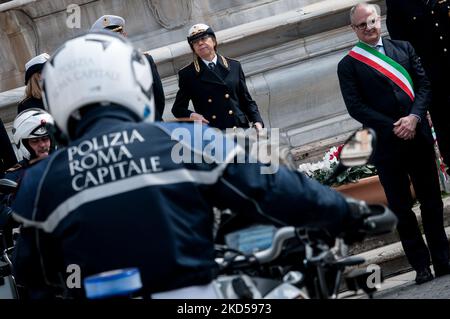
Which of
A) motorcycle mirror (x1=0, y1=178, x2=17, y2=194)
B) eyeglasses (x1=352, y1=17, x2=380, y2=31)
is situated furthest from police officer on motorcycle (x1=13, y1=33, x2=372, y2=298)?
eyeglasses (x1=352, y1=17, x2=380, y2=31)

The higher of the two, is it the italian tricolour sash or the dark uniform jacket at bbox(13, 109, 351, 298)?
the dark uniform jacket at bbox(13, 109, 351, 298)

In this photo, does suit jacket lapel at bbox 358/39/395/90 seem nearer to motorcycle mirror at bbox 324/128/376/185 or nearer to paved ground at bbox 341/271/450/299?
paved ground at bbox 341/271/450/299

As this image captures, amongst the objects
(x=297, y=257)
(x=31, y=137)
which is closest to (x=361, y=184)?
(x=31, y=137)

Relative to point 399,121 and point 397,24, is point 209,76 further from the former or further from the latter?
point 399,121

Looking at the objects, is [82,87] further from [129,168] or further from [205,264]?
[205,264]

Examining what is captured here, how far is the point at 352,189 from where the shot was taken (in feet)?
30.5

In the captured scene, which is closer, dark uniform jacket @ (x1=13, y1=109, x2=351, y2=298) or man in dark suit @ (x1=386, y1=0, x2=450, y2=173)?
dark uniform jacket @ (x1=13, y1=109, x2=351, y2=298)

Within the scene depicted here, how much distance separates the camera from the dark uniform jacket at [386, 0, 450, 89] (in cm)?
942

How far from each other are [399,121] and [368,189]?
1128 mm

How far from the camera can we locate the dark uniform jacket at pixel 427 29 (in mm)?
9422

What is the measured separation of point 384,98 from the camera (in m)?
8.44

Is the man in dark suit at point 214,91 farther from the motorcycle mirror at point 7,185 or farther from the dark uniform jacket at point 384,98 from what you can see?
the motorcycle mirror at point 7,185

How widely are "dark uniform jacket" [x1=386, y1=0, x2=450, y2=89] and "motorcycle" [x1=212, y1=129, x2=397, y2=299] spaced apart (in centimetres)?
530
